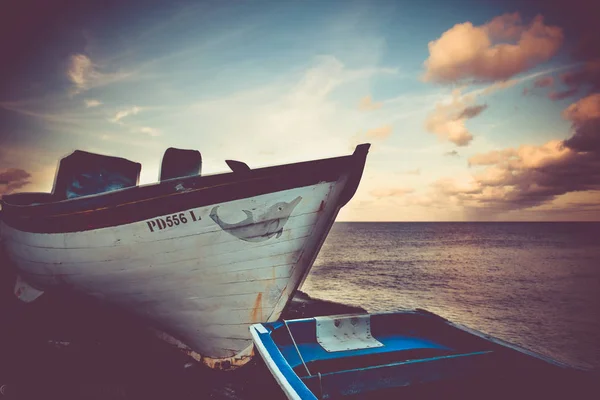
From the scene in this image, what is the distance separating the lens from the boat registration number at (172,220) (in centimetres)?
463

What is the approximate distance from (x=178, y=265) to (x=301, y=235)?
6.50 ft

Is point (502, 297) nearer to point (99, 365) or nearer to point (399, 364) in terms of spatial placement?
point (399, 364)

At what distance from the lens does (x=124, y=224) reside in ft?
15.6

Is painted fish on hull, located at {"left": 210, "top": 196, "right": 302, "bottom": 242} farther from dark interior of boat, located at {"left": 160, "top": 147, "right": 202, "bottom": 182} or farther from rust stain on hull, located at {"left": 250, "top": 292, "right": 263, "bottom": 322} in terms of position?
dark interior of boat, located at {"left": 160, "top": 147, "right": 202, "bottom": 182}

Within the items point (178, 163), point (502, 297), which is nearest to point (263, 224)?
point (178, 163)

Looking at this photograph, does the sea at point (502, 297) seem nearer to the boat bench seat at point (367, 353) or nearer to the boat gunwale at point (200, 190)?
the boat bench seat at point (367, 353)

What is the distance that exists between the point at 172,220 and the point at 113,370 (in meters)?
2.98

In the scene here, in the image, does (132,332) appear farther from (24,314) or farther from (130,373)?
(24,314)

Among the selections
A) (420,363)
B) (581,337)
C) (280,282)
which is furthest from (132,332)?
(581,337)

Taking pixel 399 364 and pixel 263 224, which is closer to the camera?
pixel 399 364

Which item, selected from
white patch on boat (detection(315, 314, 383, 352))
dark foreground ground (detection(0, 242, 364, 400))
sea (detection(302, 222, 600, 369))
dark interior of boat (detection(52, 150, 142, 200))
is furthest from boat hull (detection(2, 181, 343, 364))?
sea (detection(302, 222, 600, 369))

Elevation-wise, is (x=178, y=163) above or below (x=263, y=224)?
above

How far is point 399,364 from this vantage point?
348cm

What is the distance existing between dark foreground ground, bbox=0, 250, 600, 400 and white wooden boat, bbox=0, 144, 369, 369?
423 millimetres
